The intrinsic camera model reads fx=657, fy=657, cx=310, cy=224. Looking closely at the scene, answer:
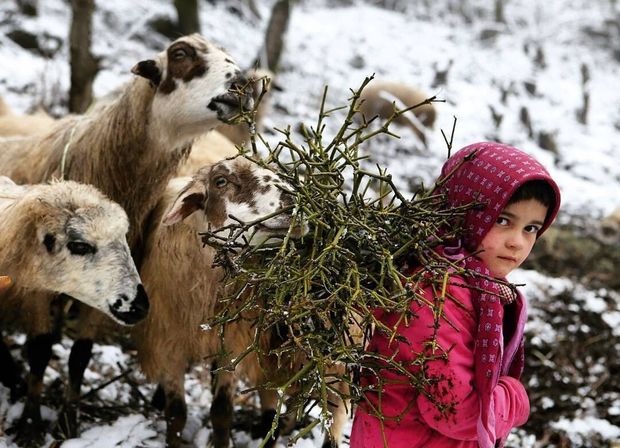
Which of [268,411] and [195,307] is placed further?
[268,411]

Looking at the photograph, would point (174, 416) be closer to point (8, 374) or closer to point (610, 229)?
point (8, 374)

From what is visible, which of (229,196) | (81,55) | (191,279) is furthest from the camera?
(81,55)

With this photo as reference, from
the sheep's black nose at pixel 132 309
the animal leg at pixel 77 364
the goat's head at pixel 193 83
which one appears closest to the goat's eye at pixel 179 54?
the goat's head at pixel 193 83

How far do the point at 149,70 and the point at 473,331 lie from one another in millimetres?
2266

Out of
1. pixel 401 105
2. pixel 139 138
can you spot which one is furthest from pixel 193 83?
pixel 401 105

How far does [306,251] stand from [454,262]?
50 cm

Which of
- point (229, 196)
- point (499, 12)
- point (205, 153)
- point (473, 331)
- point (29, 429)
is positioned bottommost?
point (29, 429)

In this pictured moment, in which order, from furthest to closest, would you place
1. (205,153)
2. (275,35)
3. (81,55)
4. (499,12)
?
1. (499,12)
2. (275,35)
3. (81,55)
4. (205,153)

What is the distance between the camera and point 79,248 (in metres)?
3.05

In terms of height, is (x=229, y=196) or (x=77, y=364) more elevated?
(x=229, y=196)

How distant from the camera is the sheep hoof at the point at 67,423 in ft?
11.8

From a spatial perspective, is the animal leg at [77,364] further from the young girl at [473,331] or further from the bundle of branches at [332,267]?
the young girl at [473,331]

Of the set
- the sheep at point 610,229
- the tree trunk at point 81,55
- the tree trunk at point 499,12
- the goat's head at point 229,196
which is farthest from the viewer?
the tree trunk at point 499,12

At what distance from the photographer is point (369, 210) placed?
230cm
